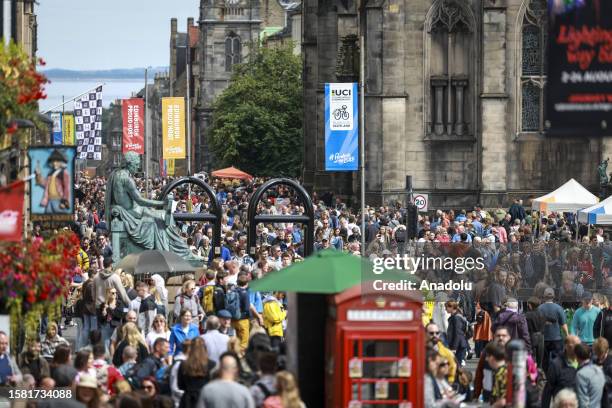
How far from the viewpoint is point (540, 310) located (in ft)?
72.9

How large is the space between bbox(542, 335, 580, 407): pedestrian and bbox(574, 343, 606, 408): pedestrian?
0.52m

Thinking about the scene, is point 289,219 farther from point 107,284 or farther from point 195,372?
point 195,372

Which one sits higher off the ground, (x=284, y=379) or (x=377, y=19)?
(x=377, y=19)

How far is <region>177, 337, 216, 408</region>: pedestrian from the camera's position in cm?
1595

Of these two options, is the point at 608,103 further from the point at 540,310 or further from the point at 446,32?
the point at 446,32

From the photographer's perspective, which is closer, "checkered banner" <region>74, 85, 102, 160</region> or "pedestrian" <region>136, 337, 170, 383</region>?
"pedestrian" <region>136, 337, 170, 383</region>

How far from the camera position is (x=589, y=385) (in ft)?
56.1

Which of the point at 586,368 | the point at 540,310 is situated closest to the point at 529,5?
the point at 540,310

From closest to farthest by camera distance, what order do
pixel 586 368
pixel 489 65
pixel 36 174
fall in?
1. pixel 36 174
2. pixel 586 368
3. pixel 489 65

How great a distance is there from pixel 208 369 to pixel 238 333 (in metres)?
5.61

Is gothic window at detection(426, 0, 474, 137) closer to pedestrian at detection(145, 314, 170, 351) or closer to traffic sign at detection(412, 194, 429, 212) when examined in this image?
traffic sign at detection(412, 194, 429, 212)

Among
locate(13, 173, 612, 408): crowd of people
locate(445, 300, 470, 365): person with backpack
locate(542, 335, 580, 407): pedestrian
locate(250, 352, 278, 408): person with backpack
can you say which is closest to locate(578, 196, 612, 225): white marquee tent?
locate(13, 173, 612, 408): crowd of people

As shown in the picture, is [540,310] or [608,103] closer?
[608,103]

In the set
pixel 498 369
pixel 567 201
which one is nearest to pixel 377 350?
pixel 498 369
